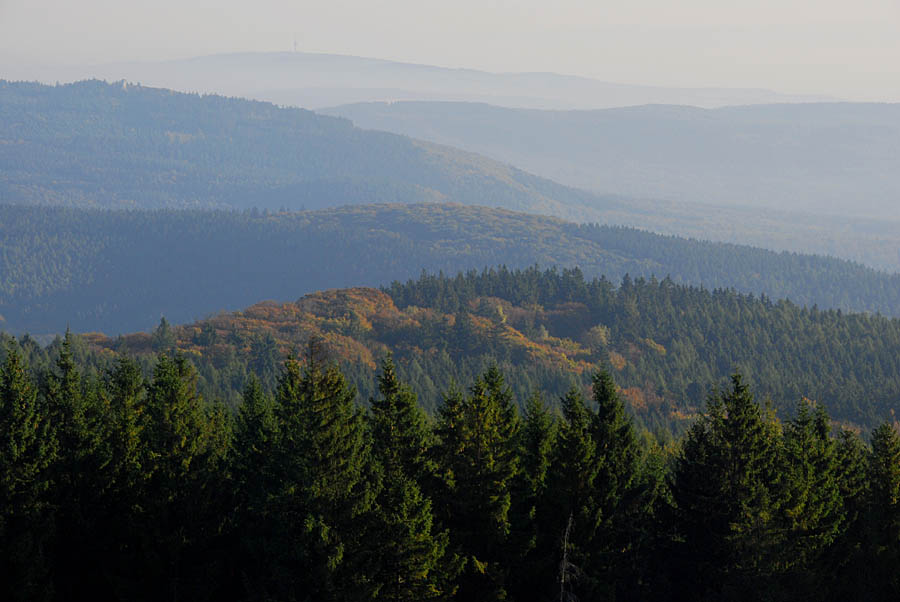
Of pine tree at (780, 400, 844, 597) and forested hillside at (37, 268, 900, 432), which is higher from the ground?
pine tree at (780, 400, 844, 597)

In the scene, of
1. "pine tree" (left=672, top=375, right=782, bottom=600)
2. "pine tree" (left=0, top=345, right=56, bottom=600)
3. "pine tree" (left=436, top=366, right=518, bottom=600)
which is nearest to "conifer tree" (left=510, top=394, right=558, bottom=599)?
"pine tree" (left=436, top=366, right=518, bottom=600)

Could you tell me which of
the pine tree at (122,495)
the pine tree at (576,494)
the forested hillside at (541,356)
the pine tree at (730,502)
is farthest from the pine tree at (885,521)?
the forested hillside at (541,356)

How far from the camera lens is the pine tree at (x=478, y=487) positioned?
1582 inches

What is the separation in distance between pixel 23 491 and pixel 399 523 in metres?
14.0

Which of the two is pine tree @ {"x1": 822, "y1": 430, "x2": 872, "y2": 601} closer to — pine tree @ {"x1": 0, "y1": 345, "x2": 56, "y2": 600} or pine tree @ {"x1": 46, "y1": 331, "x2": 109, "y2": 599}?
pine tree @ {"x1": 46, "y1": 331, "x2": 109, "y2": 599}

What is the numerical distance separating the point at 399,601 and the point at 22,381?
54.1 ft

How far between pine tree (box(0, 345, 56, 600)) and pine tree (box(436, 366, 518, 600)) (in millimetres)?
14849

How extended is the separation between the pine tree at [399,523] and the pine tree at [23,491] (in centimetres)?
1210

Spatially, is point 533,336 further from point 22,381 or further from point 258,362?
point 22,381

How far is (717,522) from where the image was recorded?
4391 centimetres

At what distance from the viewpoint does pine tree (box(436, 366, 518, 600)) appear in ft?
132

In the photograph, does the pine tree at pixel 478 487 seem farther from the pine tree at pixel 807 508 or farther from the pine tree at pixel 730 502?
the pine tree at pixel 807 508

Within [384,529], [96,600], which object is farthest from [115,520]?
[384,529]

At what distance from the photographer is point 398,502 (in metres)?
37.4
